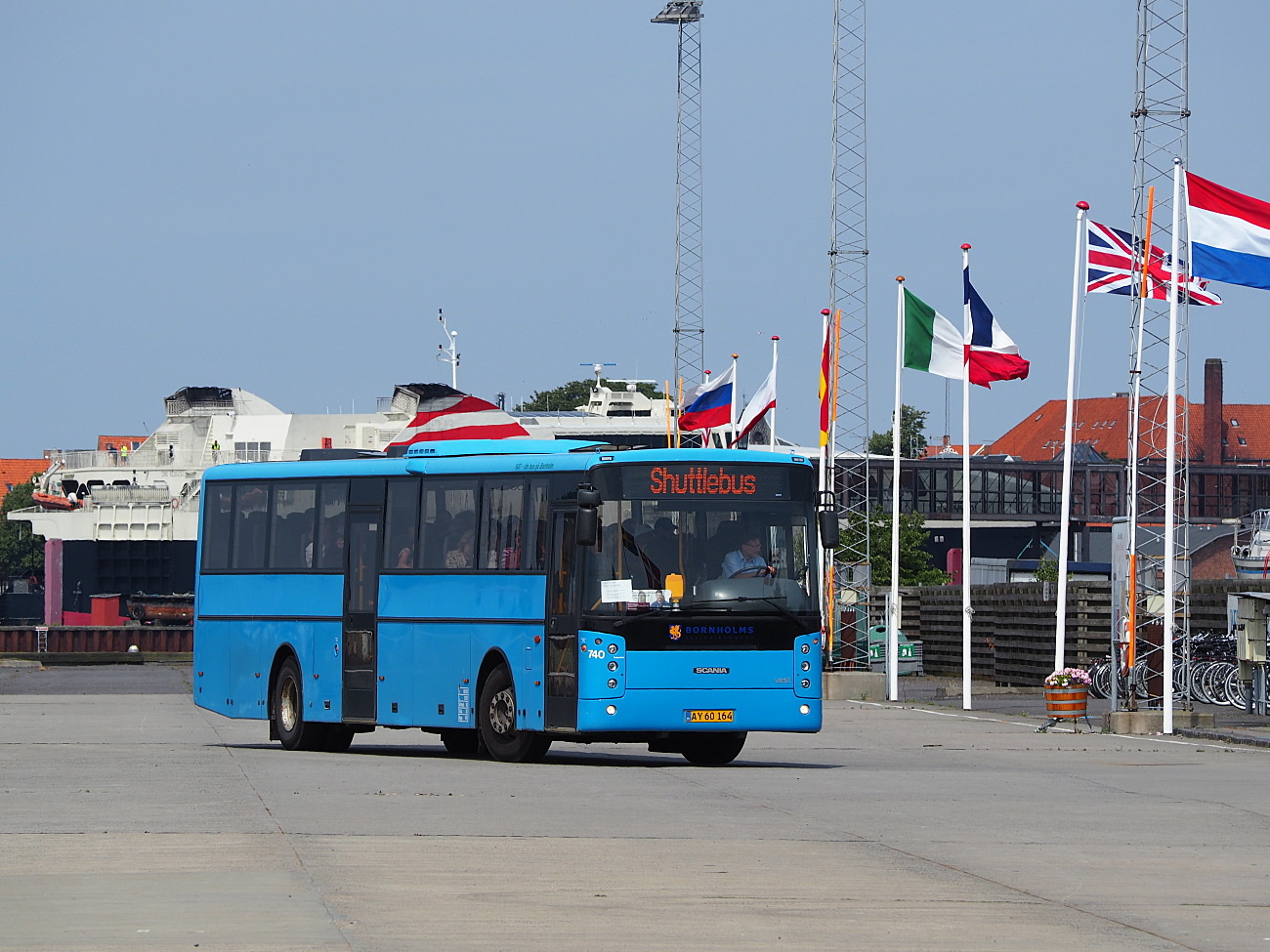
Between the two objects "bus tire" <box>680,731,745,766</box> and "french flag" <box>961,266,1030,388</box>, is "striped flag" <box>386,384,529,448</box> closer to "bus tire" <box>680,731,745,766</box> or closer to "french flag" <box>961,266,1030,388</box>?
"french flag" <box>961,266,1030,388</box>

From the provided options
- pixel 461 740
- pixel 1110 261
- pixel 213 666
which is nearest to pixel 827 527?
pixel 461 740

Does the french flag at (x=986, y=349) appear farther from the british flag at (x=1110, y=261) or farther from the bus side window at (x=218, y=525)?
the bus side window at (x=218, y=525)

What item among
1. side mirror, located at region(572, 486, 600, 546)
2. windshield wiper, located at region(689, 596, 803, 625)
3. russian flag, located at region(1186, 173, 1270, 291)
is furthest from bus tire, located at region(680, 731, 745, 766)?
russian flag, located at region(1186, 173, 1270, 291)

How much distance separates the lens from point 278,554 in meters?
23.2

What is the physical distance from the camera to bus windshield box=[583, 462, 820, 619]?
1952 cm

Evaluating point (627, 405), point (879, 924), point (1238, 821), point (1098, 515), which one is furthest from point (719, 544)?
point (1098, 515)

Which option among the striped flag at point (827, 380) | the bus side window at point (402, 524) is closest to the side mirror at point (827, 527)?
the bus side window at point (402, 524)

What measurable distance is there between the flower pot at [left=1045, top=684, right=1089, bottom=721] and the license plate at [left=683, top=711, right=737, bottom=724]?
9666mm

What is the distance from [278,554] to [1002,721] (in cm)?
1247

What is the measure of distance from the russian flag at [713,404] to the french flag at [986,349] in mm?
7916

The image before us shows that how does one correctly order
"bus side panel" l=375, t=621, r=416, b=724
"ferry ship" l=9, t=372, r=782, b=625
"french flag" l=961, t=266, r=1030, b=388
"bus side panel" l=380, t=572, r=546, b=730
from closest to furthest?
"bus side panel" l=380, t=572, r=546, b=730, "bus side panel" l=375, t=621, r=416, b=724, "french flag" l=961, t=266, r=1030, b=388, "ferry ship" l=9, t=372, r=782, b=625

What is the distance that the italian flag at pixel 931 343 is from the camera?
36375mm

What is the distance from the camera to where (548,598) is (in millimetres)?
19953

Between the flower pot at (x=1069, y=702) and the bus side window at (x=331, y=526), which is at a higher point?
the bus side window at (x=331, y=526)
